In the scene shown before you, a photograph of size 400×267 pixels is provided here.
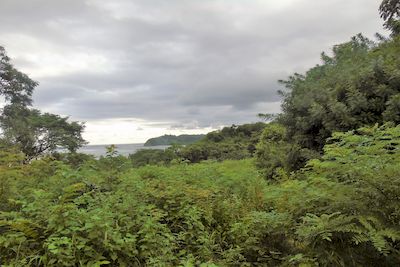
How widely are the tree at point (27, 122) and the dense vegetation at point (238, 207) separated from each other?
15.7 metres

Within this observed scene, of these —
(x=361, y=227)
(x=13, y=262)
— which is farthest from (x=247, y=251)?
(x=13, y=262)

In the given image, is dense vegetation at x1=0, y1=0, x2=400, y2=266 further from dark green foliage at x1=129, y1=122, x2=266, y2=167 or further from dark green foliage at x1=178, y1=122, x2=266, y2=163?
dark green foliage at x1=178, y1=122, x2=266, y2=163

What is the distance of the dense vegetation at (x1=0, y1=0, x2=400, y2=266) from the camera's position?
3.66 meters

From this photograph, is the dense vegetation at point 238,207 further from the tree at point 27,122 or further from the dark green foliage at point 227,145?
the dark green foliage at point 227,145

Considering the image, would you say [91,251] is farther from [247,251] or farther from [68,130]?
[68,130]

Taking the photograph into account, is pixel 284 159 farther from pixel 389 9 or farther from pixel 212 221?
pixel 389 9

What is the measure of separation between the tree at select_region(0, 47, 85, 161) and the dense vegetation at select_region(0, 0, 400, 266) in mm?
15744

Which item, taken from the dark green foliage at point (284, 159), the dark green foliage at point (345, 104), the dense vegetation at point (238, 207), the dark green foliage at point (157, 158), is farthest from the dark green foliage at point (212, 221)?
the dark green foliage at point (157, 158)

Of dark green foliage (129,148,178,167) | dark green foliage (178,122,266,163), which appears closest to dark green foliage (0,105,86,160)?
dark green foliage (129,148,178,167)

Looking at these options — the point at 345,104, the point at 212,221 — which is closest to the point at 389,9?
the point at 345,104

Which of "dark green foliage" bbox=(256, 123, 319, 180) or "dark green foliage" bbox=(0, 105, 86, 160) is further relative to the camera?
"dark green foliage" bbox=(0, 105, 86, 160)

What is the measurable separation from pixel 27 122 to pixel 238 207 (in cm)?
2019

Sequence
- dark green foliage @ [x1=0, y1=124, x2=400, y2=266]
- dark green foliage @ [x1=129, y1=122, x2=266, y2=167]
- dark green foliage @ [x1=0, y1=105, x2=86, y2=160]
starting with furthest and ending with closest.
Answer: dark green foliage @ [x1=129, y1=122, x2=266, y2=167] → dark green foliage @ [x1=0, y1=105, x2=86, y2=160] → dark green foliage @ [x1=0, y1=124, x2=400, y2=266]

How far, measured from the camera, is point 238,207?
234 inches
